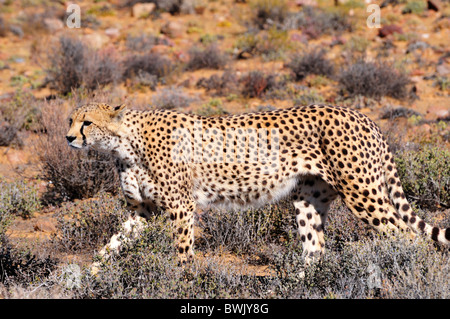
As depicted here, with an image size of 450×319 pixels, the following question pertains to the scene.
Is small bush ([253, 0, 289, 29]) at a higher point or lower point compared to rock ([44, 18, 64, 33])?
higher

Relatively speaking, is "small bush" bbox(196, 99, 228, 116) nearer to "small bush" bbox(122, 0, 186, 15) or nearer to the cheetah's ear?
the cheetah's ear

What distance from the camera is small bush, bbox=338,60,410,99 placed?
32.8 ft

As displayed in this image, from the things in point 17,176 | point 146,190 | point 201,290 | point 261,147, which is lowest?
point 17,176

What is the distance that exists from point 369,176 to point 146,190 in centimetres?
181

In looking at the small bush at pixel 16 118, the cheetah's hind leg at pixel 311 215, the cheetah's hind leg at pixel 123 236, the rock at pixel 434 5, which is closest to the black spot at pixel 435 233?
the cheetah's hind leg at pixel 311 215

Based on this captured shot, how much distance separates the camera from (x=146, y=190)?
458cm

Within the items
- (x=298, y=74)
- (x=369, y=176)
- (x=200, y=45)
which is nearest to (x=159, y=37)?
(x=200, y=45)

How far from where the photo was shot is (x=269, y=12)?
15.1m

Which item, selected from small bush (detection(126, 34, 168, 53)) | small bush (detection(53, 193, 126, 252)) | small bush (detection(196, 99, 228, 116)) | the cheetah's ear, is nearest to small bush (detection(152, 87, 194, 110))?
small bush (detection(196, 99, 228, 116))

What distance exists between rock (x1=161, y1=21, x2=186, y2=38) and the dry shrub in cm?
791

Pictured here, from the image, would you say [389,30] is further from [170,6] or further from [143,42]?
[170,6]

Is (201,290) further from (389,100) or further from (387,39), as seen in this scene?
(387,39)

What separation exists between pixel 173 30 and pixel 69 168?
8.62 meters

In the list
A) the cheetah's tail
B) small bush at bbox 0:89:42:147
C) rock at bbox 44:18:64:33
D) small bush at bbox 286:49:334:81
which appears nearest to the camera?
the cheetah's tail
